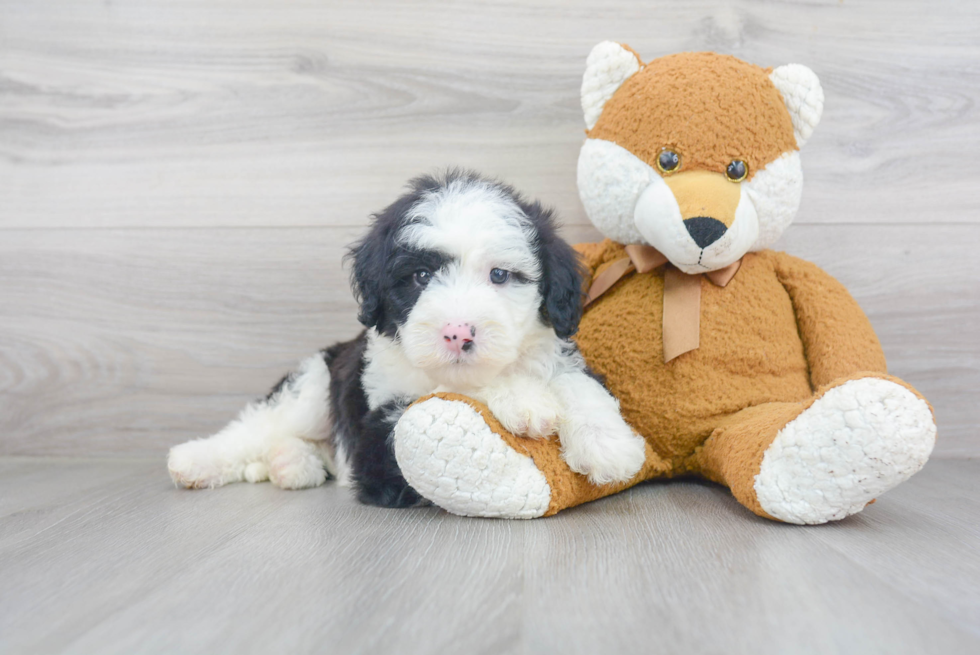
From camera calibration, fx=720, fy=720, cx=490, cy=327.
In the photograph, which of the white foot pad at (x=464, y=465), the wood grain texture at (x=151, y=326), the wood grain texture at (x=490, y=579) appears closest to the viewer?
the wood grain texture at (x=490, y=579)

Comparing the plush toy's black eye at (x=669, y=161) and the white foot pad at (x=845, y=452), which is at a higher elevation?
the plush toy's black eye at (x=669, y=161)

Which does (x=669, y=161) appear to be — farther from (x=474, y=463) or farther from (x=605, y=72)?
(x=474, y=463)

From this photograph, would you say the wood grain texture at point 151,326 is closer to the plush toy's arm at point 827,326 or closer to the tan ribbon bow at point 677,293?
the tan ribbon bow at point 677,293

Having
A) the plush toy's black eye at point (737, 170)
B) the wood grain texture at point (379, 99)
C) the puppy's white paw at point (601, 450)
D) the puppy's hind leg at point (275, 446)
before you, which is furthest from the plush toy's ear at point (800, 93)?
the puppy's hind leg at point (275, 446)

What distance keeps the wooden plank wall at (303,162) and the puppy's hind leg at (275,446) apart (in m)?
0.32

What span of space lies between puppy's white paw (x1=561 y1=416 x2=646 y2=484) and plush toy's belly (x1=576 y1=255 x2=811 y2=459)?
9.1 inches

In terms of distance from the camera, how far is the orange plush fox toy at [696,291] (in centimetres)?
132

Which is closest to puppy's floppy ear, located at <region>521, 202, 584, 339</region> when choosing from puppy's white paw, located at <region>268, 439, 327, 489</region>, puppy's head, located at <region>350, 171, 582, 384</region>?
puppy's head, located at <region>350, 171, 582, 384</region>

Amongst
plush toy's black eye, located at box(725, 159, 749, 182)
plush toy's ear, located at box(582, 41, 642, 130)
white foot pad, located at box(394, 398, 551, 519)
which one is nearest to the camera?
white foot pad, located at box(394, 398, 551, 519)

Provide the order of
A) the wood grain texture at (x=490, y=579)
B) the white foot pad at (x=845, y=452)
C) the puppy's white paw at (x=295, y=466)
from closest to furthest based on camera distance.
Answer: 1. the wood grain texture at (x=490, y=579)
2. the white foot pad at (x=845, y=452)
3. the puppy's white paw at (x=295, y=466)

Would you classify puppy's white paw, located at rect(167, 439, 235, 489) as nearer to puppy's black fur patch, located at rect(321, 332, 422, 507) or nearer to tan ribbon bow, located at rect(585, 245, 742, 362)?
puppy's black fur patch, located at rect(321, 332, 422, 507)

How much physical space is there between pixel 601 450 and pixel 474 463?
23 cm

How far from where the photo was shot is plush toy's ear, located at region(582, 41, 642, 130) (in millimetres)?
1588

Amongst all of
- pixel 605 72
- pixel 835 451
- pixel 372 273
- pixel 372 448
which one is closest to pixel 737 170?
pixel 605 72
